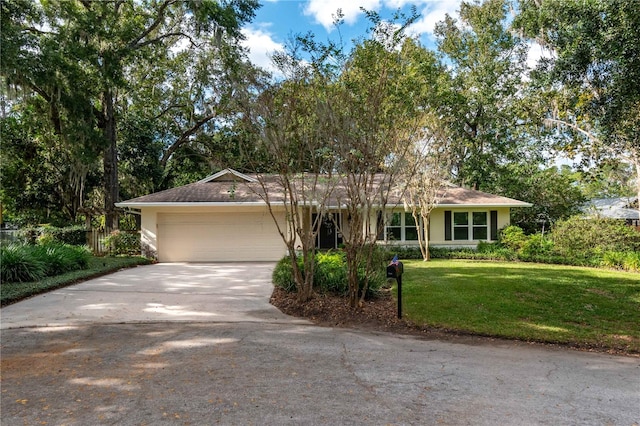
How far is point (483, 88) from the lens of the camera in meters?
22.2

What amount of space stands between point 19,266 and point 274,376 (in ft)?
28.1

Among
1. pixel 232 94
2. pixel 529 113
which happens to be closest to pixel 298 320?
pixel 232 94

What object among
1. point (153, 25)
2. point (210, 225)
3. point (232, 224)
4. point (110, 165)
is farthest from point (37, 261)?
point (153, 25)

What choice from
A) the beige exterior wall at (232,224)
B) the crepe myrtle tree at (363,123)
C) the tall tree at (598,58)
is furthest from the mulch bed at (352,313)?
the beige exterior wall at (232,224)

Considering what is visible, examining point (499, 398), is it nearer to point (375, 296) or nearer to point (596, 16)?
point (375, 296)

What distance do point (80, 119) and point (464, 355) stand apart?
1676cm

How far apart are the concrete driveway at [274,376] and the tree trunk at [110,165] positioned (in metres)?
12.1

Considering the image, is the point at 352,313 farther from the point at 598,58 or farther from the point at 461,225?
the point at 461,225

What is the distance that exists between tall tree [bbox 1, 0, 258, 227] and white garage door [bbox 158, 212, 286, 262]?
14.5ft

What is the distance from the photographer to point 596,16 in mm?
6520

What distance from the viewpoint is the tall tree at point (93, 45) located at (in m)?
13.0

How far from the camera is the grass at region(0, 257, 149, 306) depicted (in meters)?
7.83

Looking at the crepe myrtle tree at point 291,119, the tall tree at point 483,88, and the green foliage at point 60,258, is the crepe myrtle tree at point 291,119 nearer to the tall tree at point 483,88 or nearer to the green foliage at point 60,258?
the green foliage at point 60,258

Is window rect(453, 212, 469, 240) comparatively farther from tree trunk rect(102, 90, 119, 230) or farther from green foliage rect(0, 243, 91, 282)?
tree trunk rect(102, 90, 119, 230)
